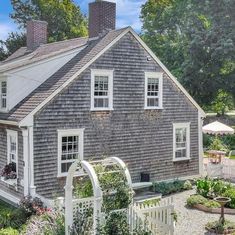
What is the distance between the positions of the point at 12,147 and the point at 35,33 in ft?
42.8

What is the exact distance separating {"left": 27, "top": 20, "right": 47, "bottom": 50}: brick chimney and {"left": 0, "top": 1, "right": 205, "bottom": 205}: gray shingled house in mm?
8172

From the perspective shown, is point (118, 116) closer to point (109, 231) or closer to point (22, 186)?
point (22, 186)

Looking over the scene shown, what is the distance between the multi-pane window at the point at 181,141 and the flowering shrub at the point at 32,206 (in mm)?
8793

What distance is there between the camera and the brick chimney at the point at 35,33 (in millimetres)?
28828

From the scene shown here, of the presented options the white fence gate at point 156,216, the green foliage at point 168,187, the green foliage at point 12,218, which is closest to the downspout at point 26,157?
the green foliage at point 12,218

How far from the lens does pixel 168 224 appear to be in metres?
13.0

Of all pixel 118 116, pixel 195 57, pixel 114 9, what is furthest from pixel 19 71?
pixel 195 57

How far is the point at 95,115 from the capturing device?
61.8 feet

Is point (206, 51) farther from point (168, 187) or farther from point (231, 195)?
point (231, 195)

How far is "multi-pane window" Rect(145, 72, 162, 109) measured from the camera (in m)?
20.9

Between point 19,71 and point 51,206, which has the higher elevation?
point 19,71

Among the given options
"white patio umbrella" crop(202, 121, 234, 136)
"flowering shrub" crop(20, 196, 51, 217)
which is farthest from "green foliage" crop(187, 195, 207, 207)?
"white patio umbrella" crop(202, 121, 234, 136)

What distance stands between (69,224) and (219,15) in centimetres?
3033

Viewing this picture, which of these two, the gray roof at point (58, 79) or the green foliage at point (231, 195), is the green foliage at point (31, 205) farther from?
the green foliage at point (231, 195)
